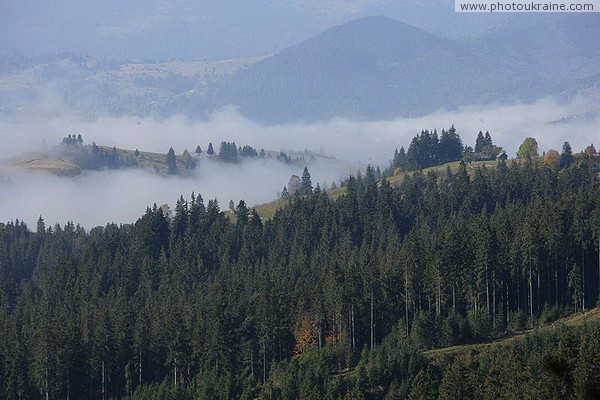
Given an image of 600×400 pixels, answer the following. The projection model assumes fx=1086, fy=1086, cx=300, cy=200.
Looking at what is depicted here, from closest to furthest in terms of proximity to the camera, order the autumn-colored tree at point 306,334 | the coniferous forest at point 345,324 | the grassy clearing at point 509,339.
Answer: the coniferous forest at point 345,324
the grassy clearing at point 509,339
the autumn-colored tree at point 306,334

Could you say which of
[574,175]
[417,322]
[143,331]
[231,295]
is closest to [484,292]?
[417,322]

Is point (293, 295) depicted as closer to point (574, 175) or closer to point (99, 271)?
point (99, 271)

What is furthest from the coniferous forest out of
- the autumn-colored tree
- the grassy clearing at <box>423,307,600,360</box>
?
the grassy clearing at <box>423,307,600,360</box>

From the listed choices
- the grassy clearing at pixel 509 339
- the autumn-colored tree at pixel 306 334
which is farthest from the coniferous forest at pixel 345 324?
the grassy clearing at pixel 509 339

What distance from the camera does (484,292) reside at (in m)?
109

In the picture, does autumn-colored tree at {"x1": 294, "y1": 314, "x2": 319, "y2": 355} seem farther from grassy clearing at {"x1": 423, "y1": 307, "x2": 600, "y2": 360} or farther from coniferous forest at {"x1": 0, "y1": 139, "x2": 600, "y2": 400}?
grassy clearing at {"x1": 423, "y1": 307, "x2": 600, "y2": 360}

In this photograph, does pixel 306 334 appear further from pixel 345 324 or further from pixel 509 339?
pixel 509 339

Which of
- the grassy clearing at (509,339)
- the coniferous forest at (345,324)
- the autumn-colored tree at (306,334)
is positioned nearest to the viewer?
the coniferous forest at (345,324)

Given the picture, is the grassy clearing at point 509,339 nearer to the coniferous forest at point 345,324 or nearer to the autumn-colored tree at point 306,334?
the coniferous forest at point 345,324

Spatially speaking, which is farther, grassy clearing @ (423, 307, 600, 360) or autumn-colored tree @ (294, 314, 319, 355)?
autumn-colored tree @ (294, 314, 319, 355)

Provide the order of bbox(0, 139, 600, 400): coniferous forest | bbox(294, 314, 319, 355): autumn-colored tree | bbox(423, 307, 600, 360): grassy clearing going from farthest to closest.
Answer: bbox(294, 314, 319, 355): autumn-colored tree → bbox(423, 307, 600, 360): grassy clearing → bbox(0, 139, 600, 400): coniferous forest

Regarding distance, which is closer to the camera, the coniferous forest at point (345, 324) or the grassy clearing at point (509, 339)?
the coniferous forest at point (345, 324)

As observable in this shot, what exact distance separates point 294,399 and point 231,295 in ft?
84.2

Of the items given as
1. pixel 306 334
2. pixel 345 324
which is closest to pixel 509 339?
pixel 345 324
